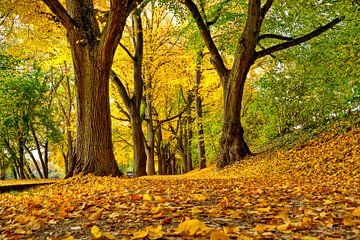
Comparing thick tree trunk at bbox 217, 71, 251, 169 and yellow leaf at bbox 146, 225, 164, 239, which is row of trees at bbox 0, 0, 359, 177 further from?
yellow leaf at bbox 146, 225, 164, 239

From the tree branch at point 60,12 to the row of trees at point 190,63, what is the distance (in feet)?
0.07

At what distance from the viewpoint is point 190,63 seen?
1830cm

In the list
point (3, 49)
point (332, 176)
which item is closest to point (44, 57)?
point (3, 49)

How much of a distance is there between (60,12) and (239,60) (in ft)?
19.4

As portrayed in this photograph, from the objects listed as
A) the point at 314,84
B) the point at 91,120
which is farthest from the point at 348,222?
the point at 314,84

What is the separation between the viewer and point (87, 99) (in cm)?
829

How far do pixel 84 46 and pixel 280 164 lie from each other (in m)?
6.07

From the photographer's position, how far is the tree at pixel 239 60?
37.3ft

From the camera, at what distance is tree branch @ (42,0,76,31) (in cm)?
771

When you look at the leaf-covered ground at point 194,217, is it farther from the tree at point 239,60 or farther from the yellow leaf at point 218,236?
the tree at point 239,60

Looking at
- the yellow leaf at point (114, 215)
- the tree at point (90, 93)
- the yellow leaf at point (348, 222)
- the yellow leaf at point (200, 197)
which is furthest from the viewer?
the tree at point (90, 93)

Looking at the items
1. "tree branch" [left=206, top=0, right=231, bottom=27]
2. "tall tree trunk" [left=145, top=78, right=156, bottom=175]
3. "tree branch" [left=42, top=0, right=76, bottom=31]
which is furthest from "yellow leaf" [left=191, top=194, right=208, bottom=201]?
"tall tree trunk" [left=145, top=78, right=156, bottom=175]

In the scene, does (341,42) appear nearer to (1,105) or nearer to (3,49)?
(3,49)

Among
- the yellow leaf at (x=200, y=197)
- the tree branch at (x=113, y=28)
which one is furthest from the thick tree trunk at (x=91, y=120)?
the yellow leaf at (x=200, y=197)
